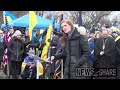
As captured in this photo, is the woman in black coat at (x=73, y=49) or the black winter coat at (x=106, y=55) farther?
the black winter coat at (x=106, y=55)

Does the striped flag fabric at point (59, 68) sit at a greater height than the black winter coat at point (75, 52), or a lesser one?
lesser

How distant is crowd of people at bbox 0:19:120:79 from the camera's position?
28.8ft

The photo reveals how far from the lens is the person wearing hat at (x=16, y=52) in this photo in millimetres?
9680

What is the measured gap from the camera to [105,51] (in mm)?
9273

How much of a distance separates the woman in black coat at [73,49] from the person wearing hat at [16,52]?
49.0 inches

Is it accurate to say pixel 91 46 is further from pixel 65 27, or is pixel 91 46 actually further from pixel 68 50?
pixel 65 27

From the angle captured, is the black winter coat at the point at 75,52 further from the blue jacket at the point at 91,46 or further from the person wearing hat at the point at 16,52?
the person wearing hat at the point at 16,52

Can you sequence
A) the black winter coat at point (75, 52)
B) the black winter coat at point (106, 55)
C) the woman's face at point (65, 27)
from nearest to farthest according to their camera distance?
the black winter coat at point (75, 52), the woman's face at point (65, 27), the black winter coat at point (106, 55)

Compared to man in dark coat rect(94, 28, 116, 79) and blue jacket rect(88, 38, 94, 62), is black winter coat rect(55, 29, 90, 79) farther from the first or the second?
man in dark coat rect(94, 28, 116, 79)

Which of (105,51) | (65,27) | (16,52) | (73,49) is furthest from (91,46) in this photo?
(16,52)

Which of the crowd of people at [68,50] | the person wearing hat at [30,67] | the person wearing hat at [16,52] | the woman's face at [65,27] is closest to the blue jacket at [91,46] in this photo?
the crowd of people at [68,50]

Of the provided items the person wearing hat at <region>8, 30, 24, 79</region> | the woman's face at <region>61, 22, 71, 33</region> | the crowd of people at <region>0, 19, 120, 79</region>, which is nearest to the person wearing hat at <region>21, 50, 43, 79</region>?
the crowd of people at <region>0, 19, 120, 79</region>

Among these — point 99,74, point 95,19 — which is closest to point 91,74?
point 99,74
